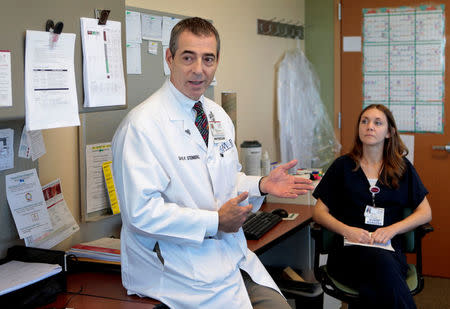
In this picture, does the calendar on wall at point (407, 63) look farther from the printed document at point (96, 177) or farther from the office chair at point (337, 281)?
the printed document at point (96, 177)

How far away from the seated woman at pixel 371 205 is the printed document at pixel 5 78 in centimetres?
179

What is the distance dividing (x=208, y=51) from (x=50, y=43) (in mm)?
533

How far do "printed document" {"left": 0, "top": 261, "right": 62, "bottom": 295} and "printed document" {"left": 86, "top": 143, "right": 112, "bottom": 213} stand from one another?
495mm

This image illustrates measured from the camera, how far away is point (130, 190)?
1.59 metres

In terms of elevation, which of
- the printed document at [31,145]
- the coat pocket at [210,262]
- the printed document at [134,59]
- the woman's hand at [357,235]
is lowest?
the woman's hand at [357,235]

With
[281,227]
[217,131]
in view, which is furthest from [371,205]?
[217,131]

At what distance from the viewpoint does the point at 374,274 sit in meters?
2.49

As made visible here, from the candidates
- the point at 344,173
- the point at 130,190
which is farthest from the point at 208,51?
the point at 344,173

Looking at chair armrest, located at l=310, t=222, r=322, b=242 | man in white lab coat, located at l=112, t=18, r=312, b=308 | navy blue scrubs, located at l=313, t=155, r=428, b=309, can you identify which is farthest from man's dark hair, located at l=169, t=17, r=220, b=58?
navy blue scrubs, located at l=313, t=155, r=428, b=309

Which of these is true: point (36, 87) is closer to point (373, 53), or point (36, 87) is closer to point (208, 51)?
point (208, 51)

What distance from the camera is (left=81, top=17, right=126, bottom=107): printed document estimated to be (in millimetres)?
1550

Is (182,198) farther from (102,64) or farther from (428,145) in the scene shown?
(428,145)

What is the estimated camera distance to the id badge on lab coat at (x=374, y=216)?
8.98ft

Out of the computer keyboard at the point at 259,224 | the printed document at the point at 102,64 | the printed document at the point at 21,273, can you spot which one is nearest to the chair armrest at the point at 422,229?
the computer keyboard at the point at 259,224
